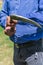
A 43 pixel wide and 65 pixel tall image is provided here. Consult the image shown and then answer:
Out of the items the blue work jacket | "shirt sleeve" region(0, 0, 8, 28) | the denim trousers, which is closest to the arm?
"shirt sleeve" region(0, 0, 8, 28)

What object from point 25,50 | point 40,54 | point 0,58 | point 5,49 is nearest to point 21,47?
point 25,50

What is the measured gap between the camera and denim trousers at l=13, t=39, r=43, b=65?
343cm

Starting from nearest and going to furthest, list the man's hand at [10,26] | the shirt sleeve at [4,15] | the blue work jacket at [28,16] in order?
1. the man's hand at [10,26]
2. the blue work jacket at [28,16]
3. the shirt sleeve at [4,15]

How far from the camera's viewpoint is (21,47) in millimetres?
3676

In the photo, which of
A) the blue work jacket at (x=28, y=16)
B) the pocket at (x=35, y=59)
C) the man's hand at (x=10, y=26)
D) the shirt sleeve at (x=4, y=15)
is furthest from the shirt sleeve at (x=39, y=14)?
the shirt sleeve at (x=4, y=15)

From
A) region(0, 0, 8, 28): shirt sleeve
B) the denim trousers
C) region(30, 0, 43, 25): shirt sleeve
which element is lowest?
the denim trousers

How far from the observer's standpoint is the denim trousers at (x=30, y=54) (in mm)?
3428

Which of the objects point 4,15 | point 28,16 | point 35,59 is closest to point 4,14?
point 4,15

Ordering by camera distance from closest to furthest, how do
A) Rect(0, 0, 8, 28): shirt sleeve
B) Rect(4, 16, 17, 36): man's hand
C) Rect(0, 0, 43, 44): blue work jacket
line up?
Rect(4, 16, 17, 36): man's hand < Rect(0, 0, 43, 44): blue work jacket < Rect(0, 0, 8, 28): shirt sleeve

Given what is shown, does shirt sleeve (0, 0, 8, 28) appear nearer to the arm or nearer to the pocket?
the arm

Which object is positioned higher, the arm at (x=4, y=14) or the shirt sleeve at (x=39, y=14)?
the shirt sleeve at (x=39, y=14)

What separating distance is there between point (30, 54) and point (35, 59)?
0.59ft

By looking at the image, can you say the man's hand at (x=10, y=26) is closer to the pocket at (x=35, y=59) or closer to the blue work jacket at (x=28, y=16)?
the blue work jacket at (x=28, y=16)

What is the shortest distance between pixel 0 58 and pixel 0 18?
2.29 metres
